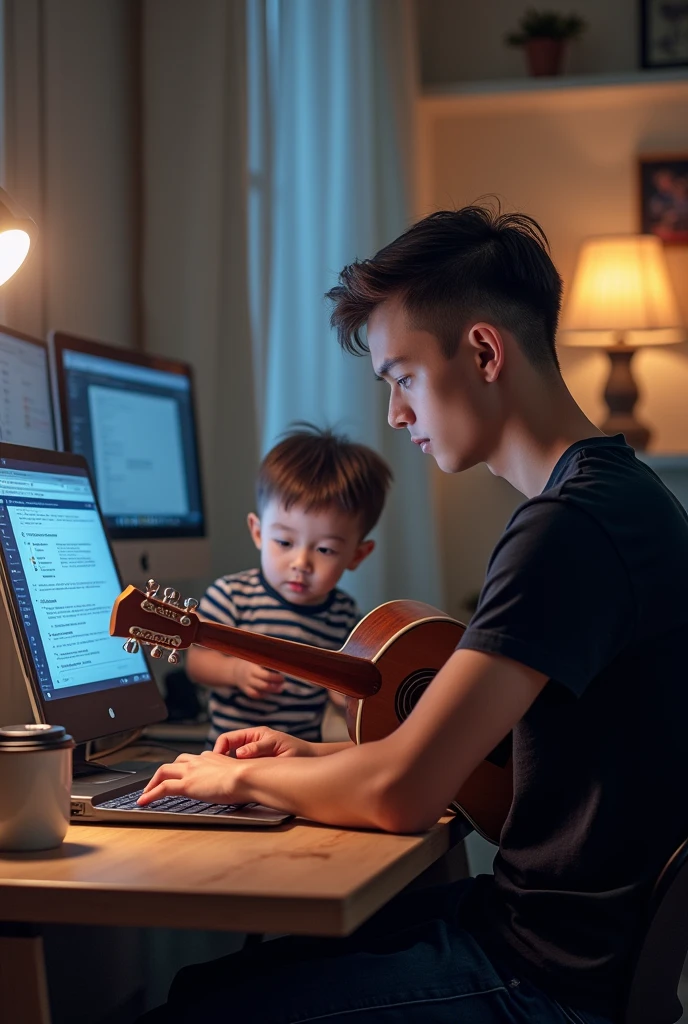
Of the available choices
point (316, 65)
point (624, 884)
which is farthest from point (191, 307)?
point (624, 884)

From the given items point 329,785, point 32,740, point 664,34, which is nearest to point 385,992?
point 329,785

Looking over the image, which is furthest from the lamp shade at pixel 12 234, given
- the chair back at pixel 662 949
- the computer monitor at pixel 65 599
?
the chair back at pixel 662 949

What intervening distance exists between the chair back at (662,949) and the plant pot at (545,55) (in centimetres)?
286

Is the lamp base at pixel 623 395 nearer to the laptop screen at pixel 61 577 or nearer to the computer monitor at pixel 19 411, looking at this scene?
the computer monitor at pixel 19 411

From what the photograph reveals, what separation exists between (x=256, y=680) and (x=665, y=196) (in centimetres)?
240

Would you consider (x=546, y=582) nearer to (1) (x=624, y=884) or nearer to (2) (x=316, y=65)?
(1) (x=624, y=884)

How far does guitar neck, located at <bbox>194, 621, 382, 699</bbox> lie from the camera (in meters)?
1.29

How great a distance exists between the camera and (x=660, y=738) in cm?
116

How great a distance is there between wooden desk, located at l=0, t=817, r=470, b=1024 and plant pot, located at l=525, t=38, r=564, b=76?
286 centimetres

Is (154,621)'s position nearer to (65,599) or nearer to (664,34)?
(65,599)

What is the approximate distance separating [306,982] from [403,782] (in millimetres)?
215

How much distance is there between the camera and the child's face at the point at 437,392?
4.39 feet

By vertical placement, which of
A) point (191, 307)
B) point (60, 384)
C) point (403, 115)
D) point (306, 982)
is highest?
point (403, 115)

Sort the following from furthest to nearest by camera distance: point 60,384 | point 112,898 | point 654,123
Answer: point 654,123 → point 60,384 → point 112,898
